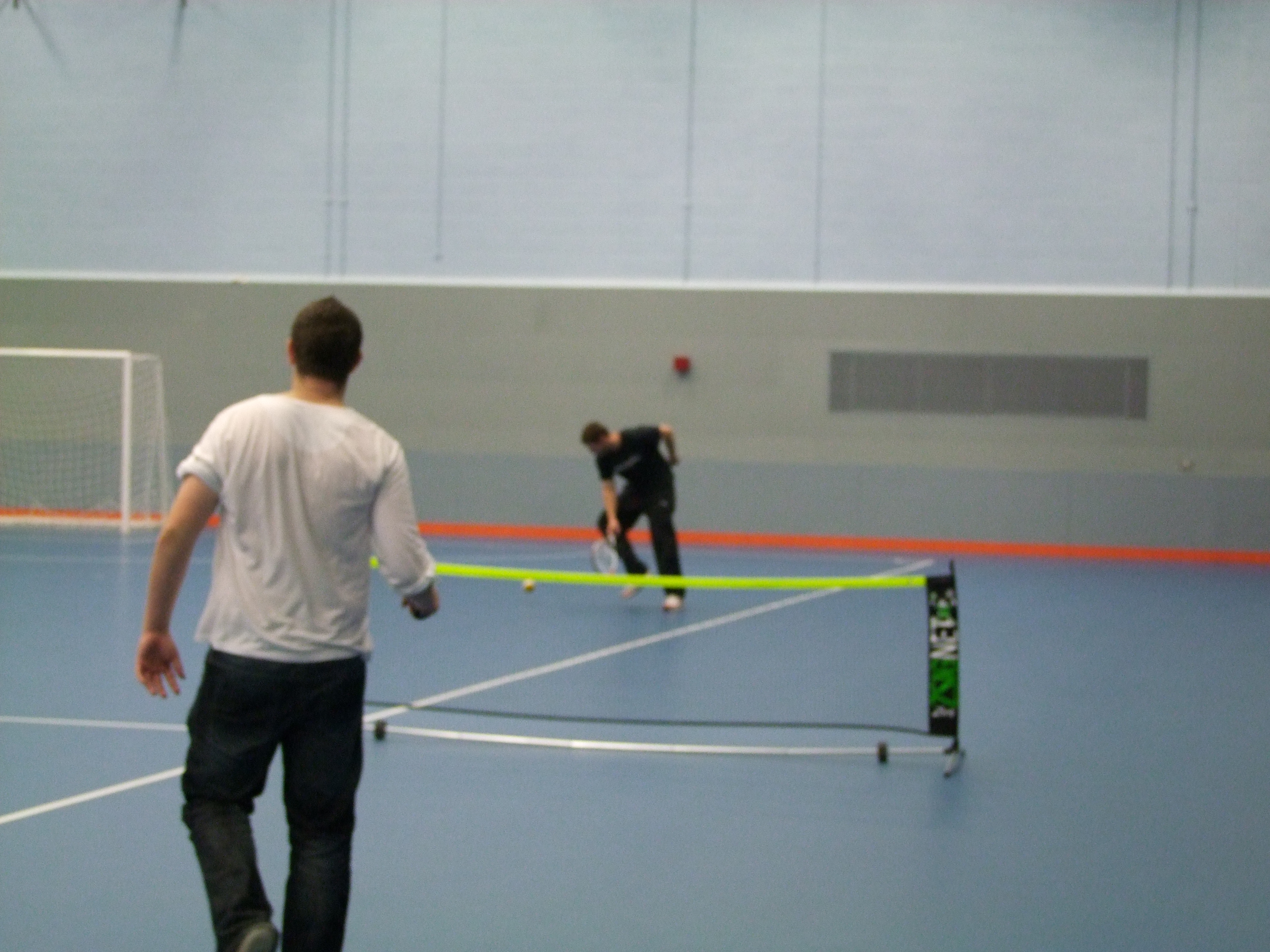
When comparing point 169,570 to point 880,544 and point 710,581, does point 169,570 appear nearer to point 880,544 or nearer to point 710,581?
point 710,581

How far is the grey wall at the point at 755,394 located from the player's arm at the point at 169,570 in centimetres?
1785

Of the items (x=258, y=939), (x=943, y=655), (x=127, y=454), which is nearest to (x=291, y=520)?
(x=258, y=939)

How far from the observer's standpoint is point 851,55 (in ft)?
68.7

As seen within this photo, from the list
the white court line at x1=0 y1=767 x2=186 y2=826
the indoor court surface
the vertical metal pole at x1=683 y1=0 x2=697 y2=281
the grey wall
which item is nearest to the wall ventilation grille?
the grey wall

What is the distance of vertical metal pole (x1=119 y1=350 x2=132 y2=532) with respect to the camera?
20.1 m

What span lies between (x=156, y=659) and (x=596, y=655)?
6829mm

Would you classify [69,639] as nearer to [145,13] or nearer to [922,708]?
[922,708]

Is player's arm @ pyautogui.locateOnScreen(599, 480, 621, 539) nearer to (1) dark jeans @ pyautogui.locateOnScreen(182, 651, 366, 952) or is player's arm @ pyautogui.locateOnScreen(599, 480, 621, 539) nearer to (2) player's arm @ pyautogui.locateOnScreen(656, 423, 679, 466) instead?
(2) player's arm @ pyautogui.locateOnScreen(656, 423, 679, 466)

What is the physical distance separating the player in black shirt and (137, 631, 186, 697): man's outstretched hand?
911 centimetres

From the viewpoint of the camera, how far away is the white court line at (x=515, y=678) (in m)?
6.07

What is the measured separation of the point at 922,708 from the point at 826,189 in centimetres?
1470

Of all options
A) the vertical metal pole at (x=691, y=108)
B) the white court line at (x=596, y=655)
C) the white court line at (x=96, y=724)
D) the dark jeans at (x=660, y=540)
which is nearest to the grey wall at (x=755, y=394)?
the vertical metal pole at (x=691, y=108)

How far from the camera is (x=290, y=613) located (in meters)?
3.51

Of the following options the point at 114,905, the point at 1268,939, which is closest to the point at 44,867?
the point at 114,905
